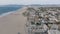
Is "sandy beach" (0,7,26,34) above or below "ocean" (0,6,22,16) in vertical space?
below

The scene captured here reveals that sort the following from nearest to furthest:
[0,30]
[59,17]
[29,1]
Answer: [0,30] < [59,17] < [29,1]

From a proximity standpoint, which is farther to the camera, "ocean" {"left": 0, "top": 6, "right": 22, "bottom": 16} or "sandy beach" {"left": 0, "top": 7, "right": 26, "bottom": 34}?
"ocean" {"left": 0, "top": 6, "right": 22, "bottom": 16}

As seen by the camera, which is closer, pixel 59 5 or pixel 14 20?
pixel 14 20

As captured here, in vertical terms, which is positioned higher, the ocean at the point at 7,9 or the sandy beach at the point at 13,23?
the ocean at the point at 7,9

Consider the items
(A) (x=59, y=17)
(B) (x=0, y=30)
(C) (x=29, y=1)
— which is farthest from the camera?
(C) (x=29, y=1)

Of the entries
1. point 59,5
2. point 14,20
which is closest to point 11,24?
point 14,20

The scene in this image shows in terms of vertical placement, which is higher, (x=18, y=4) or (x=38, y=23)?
(x=18, y=4)

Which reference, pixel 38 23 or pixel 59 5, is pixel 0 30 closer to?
pixel 38 23

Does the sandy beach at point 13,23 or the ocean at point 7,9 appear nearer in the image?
the sandy beach at point 13,23
